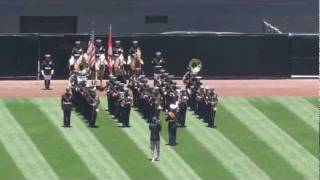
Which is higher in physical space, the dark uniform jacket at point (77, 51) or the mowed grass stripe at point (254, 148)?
the dark uniform jacket at point (77, 51)

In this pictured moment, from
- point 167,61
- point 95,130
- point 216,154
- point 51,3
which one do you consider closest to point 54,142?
point 95,130

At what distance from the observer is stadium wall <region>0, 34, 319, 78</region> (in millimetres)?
56188

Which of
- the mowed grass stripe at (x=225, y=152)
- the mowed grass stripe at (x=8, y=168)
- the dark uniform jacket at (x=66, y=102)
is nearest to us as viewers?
the mowed grass stripe at (x=8, y=168)

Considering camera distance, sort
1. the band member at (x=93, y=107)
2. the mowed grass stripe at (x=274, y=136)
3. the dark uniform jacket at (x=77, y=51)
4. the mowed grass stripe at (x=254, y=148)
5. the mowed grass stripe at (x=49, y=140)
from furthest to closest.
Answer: the dark uniform jacket at (x=77, y=51) < the band member at (x=93, y=107) < the mowed grass stripe at (x=274, y=136) < the mowed grass stripe at (x=254, y=148) < the mowed grass stripe at (x=49, y=140)

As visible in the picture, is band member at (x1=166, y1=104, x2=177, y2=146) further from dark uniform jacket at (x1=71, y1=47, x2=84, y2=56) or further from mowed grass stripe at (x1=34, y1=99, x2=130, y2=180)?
dark uniform jacket at (x1=71, y1=47, x2=84, y2=56)

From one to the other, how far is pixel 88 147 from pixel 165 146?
260 cm

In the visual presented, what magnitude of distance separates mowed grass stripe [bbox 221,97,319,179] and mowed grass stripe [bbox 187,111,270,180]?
132cm

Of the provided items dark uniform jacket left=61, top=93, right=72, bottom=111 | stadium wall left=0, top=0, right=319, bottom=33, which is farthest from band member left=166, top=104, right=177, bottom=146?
stadium wall left=0, top=0, right=319, bottom=33

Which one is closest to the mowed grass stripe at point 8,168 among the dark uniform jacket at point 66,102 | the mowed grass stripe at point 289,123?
the dark uniform jacket at point 66,102

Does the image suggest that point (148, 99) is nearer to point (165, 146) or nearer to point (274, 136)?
point (165, 146)

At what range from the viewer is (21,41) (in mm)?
56125

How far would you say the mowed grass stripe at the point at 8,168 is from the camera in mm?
40375

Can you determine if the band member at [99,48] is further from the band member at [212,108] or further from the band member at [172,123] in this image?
the band member at [172,123]

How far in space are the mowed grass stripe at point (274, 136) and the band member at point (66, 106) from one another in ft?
21.4
